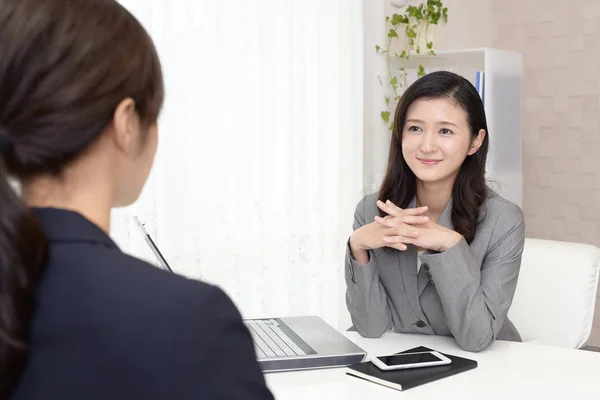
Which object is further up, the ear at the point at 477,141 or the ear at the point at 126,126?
the ear at the point at 126,126

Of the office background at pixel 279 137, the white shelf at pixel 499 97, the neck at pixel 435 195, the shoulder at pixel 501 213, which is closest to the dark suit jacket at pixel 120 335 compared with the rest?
the shoulder at pixel 501 213

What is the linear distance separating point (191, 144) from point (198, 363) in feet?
6.39

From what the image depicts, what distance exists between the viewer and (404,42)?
11.0 ft

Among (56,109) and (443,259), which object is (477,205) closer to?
(443,259)

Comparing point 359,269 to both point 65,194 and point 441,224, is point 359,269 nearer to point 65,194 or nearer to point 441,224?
point 441,224

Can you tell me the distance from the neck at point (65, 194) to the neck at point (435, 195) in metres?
1.49

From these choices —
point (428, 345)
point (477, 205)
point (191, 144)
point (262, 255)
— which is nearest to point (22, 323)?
point (428, 345)

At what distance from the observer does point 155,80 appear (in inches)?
30.0

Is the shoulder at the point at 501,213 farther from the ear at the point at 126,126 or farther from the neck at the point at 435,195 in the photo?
Result: the ear at the point at 126,126

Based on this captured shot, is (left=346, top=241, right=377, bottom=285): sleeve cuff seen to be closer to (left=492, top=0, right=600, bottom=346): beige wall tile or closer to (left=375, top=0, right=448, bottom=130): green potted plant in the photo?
(left=375, top=0, right=448, bottom=130): green potted plant

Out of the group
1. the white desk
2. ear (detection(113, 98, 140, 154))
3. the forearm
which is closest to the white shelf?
the forearm

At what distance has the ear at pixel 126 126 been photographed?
2.38 ft

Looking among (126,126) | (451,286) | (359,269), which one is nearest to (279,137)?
(359,269)

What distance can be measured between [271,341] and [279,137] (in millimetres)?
1294
